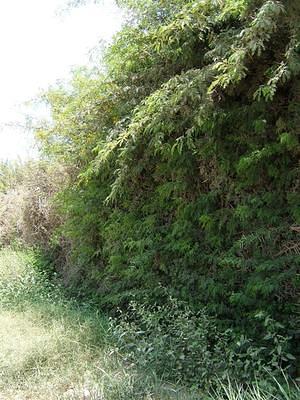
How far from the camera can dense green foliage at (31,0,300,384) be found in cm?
357

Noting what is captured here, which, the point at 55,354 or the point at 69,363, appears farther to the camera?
the point at 55,354

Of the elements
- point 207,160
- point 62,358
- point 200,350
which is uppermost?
point 207,160

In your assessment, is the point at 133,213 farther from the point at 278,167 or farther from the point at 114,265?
the point at 278,167

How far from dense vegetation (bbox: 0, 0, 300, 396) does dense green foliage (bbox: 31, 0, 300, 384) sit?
12mm

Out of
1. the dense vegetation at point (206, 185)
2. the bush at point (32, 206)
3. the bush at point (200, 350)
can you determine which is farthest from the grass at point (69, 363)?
the bush at point (32, 206)

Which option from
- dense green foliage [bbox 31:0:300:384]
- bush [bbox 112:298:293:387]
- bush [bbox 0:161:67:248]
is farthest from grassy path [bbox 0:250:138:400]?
bush [bbox 0:161:67:248]

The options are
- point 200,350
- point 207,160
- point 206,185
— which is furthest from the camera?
point 206,185

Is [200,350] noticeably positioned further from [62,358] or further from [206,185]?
[206,185]

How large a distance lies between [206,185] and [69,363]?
78.6 inches

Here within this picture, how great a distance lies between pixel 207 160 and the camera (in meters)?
4.24

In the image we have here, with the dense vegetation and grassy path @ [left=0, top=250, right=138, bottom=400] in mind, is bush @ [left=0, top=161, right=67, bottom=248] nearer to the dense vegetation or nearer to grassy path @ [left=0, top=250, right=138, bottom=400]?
grassy path @ [left=0, top=250, right=138, bottom=400]

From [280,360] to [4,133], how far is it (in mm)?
6708

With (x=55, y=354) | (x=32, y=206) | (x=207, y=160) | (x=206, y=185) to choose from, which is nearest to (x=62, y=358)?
(x=55, y=354)

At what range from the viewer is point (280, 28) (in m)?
3.60
